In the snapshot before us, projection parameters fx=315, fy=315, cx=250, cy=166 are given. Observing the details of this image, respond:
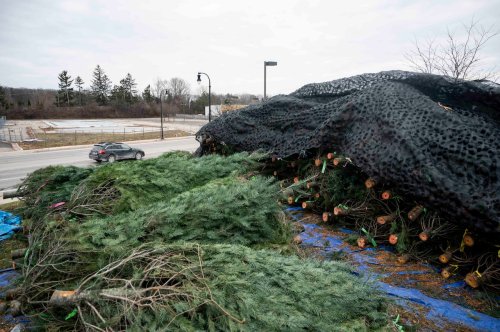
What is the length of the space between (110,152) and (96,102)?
58.5 meters

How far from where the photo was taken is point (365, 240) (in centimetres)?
507

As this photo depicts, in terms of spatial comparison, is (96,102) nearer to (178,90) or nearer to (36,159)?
(178,90)

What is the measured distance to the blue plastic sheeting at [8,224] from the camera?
18.5 feet

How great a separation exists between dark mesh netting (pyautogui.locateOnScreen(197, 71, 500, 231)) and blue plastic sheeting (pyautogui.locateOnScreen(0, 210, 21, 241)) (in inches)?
211

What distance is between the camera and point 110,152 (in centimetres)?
1689

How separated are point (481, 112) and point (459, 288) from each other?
9.12 feet

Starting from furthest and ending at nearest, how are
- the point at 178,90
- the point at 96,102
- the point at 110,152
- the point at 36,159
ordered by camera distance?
the point at 178,90 → the point at 96,102 → the point at 36,159 → the point at 110,152

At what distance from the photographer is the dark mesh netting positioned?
12.9 ft

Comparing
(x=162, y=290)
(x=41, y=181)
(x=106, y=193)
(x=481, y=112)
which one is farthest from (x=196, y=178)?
(x=481, y=112)

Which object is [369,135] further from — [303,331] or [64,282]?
[64,282]

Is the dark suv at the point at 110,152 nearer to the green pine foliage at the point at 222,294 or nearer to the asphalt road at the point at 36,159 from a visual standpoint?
the asphalt road at the point at 36,159

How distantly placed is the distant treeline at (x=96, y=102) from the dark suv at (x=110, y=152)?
39.6m

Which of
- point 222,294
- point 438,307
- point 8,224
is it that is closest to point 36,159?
point 8,224

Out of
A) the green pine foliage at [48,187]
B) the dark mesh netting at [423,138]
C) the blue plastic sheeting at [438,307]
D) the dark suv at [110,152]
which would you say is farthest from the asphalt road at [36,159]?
the blue plastic sheeting at [438,307]
